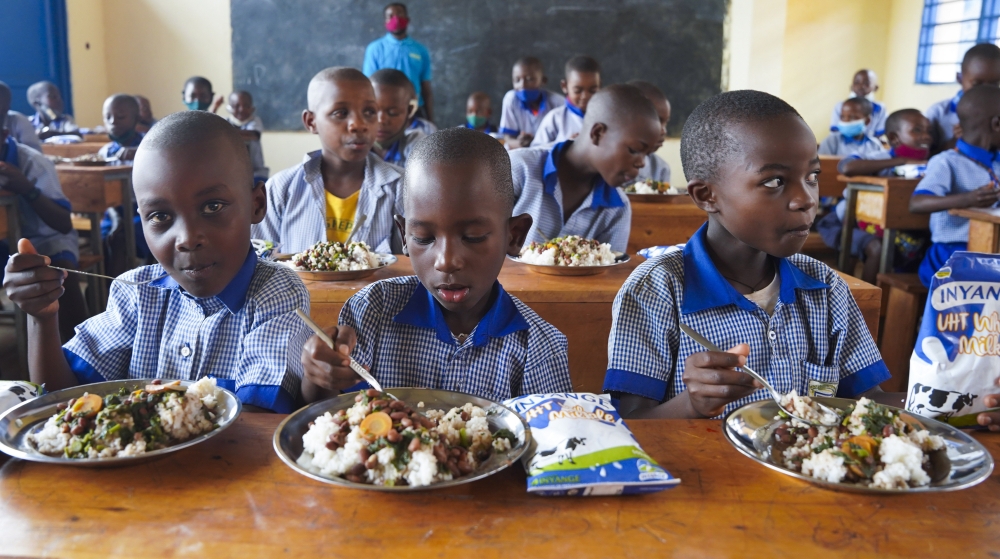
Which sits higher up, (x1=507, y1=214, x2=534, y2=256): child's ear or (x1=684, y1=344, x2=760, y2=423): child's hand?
(x1=507, y1=214, x2=534, y2=256): child's ear

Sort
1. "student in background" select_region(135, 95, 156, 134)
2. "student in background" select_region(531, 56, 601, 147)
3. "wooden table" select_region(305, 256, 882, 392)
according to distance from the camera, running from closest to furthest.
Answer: "wooden table" select_region(305, 256, 882, 392), "student in background" select_region(531, 56, 601, 147), "student in background" select_region(135, 95, 156, 134)

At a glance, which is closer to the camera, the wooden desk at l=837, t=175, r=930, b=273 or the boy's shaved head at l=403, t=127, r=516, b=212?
the boy's shaved head at l=403, t=127, r=516, b=212

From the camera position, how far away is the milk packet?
2.88 feet

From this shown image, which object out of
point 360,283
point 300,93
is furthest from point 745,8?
point 360,283

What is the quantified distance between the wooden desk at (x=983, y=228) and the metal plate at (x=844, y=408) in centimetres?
271

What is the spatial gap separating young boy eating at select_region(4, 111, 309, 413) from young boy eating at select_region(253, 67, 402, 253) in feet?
4.51

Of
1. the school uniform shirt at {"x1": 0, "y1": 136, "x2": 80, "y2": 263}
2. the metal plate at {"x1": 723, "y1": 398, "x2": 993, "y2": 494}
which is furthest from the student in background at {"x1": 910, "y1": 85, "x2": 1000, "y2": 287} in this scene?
the school uniform shirt at {"x1": 0, "y1": 136, "x2": 80, "y2": 263}

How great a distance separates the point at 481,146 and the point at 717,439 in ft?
2.21

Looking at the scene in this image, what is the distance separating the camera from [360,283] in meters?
2.16

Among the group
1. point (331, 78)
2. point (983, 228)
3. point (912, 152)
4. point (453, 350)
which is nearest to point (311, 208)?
point (331, 78)

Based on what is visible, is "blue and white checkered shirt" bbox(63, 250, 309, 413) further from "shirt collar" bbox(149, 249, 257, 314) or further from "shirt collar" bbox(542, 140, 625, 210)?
"shirt collar" bbox(542, 140, 625, 210)

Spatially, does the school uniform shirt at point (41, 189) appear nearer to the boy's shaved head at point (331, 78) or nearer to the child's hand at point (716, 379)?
the boy's shaved head at point (331, 78)

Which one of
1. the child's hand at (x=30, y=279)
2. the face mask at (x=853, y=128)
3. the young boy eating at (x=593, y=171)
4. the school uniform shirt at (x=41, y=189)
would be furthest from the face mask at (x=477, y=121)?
the child's hand at (x=30, y=279)

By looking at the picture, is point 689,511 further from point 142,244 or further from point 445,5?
point 445,5
